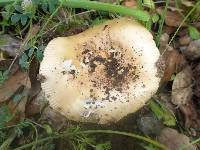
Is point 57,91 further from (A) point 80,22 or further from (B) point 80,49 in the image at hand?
(A) point 80,22

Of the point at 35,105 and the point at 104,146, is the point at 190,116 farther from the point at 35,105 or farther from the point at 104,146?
the point at 35,105

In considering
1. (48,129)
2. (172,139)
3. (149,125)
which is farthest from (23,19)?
(172,139)

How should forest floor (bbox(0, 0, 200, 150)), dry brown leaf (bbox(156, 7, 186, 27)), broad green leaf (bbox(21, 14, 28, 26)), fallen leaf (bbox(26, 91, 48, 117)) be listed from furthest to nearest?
dry brown leaf (bbox(156, 7, 186, 27)) < fallen leaf (bbox(26, 91, 48, 117)) < forest floor (bbox(0, 0, 200, 150)) < broad green leaf (bbox(21, 14, 28, 26))

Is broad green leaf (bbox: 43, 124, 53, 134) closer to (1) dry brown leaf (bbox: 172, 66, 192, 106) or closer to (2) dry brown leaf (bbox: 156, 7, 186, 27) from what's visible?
(1) dry brown leaf (bbox: 172, 66, 192, 106)

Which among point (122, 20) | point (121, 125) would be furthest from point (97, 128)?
point (122, 20)

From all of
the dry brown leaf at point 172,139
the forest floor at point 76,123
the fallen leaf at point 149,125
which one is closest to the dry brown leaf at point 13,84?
the forest floor at point 76,123

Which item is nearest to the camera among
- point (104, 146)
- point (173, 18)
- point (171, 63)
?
point (104, 146)

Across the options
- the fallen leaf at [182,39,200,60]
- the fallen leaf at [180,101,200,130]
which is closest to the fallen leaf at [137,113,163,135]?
the fallen leaf at [180,101,200,130]
